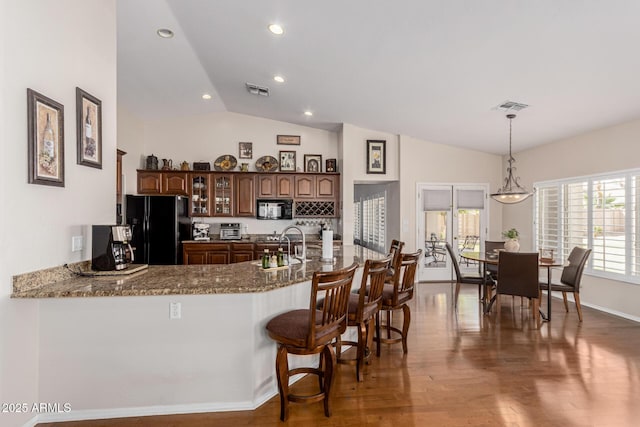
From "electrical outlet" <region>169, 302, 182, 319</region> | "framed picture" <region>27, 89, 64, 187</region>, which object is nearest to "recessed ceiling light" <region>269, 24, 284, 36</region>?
"framed picture" <region>27, 89, 64, 187</region>

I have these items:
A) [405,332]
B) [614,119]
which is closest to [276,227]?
[405,332]

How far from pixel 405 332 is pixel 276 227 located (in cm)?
398

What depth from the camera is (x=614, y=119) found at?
4527 millimetres

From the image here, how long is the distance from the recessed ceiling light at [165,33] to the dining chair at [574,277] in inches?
217

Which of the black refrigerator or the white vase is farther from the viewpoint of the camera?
the black refrigerator

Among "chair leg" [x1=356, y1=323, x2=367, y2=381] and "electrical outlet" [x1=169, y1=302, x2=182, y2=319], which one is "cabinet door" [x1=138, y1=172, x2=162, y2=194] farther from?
"chair leg" [x1=356, y1=323, x2=367, y2=381]

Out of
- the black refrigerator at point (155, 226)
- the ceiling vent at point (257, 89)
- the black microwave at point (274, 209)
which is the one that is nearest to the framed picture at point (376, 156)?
the black microwave at point (274, 209)

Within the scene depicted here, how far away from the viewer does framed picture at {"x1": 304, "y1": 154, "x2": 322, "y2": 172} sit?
696 centimetres

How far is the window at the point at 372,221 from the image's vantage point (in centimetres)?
777

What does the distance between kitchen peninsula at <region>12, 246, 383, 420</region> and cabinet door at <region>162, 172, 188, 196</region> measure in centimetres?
404

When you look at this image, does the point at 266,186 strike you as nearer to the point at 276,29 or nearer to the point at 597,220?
the point at 276,29

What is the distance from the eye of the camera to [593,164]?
5.06m

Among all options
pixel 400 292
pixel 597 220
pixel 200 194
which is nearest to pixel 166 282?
pixel 400 292

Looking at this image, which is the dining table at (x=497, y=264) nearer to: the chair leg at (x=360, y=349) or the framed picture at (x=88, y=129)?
the chair leg at (x=360, y=349)
